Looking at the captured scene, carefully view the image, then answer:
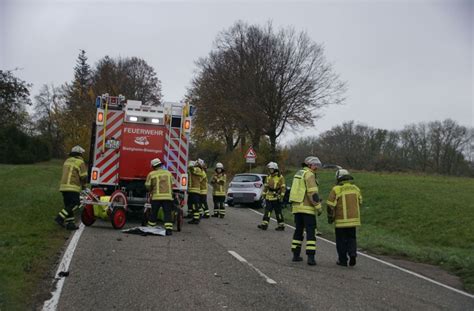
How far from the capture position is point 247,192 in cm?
2275

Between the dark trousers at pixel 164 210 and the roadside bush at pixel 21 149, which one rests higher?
the roadside bush at pixel 21 149

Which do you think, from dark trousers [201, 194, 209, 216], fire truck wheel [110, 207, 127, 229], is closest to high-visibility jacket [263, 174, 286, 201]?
dark trousers [201, 194, 209, 216]

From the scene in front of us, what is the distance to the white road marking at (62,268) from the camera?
567cm

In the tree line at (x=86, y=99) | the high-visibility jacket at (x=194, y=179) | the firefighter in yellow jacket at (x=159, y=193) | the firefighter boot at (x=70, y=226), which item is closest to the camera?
the firefighter boot at (x=70, y=226)

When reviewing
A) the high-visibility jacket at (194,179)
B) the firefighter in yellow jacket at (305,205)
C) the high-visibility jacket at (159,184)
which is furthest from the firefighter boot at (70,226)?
the firefighter in yellow jacket at (305,205)

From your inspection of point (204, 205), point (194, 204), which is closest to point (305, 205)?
point (194, 204)

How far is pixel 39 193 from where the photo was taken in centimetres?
1902

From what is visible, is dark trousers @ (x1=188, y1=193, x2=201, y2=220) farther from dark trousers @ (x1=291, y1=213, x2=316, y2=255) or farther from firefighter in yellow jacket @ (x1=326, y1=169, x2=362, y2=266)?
firefighter in yellow jacket @ (x1=326, y1=169, x2=362, y2=266)

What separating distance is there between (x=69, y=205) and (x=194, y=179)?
438 centimetres

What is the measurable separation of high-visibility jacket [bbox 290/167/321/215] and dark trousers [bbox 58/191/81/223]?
5297 mm

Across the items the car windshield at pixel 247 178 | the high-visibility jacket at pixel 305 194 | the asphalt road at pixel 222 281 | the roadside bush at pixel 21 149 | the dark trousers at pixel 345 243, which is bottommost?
the asphalt road at pixel 222 281

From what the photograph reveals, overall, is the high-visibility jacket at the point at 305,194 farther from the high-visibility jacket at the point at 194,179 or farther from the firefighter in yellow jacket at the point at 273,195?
the high-visibility jacket at the point at 194,179

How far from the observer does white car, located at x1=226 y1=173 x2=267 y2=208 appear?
22688mm

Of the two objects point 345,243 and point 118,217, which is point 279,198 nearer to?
point 118,217
